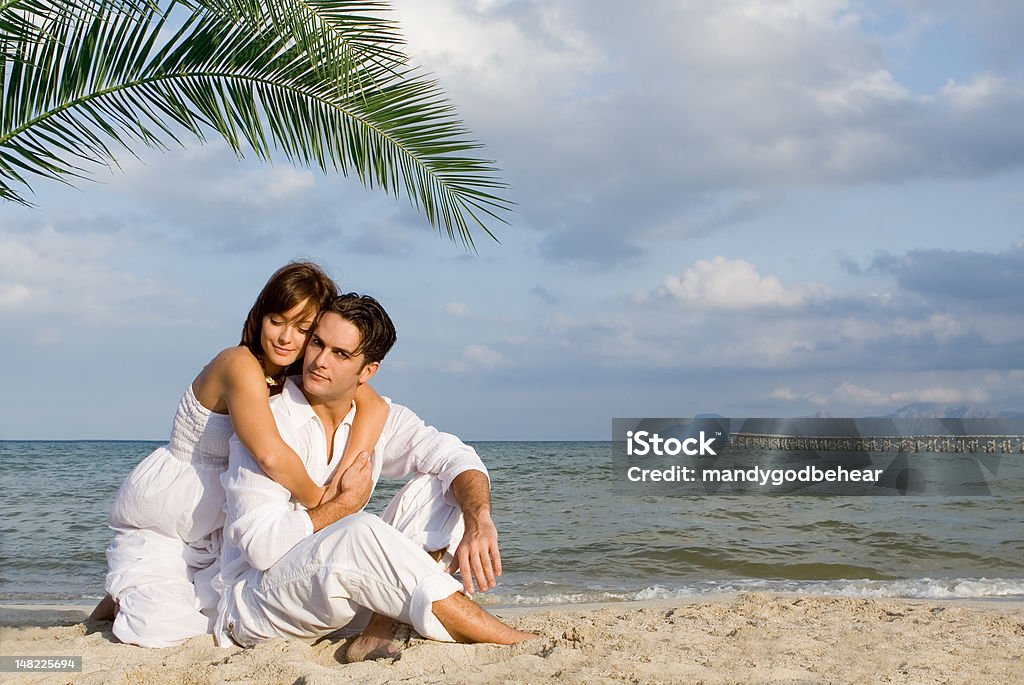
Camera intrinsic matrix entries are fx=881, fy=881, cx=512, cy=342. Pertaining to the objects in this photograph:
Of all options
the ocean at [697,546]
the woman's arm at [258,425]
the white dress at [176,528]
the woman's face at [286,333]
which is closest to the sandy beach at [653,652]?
the white dress at [176,528]

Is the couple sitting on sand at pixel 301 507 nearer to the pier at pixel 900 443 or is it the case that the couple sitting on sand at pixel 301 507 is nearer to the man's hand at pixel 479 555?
the man's hand at pixel 479 555

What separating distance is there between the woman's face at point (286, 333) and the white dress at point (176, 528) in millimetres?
377

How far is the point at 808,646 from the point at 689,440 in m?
39.2

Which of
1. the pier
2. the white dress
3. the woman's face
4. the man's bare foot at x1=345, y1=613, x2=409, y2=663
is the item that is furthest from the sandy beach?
the pier

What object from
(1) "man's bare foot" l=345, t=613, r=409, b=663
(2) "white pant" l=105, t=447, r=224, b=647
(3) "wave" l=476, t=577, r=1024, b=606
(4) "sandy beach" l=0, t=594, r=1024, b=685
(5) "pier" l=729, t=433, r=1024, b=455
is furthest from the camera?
(5) "pier" l=729, t=433, r=1024, b=455

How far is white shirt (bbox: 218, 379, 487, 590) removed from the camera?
3.27 m

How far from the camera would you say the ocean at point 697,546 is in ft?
23.0

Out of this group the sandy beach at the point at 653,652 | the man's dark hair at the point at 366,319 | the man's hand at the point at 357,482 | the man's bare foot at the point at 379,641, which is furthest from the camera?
the man's hand at the point at 357,482

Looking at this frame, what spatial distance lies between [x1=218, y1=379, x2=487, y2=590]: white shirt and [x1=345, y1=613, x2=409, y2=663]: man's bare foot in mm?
479

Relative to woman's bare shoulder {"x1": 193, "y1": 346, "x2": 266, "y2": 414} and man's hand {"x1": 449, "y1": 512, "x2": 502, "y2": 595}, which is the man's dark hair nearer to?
woman's bare shoulder {"x1": 193, "y1": 346, "x2": 266, "y2": 414}

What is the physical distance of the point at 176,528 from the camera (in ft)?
12.5

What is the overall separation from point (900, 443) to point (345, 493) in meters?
37.7

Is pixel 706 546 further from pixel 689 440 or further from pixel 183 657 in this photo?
pixel 689 440

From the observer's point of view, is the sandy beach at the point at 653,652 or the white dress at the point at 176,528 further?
the white dress at the point at 176,528
